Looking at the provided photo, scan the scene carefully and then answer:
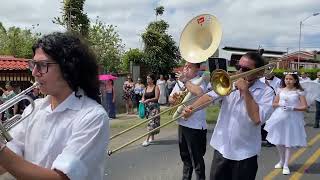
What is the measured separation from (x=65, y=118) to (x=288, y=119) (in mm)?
6740

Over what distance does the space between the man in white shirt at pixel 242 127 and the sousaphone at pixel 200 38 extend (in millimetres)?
1693

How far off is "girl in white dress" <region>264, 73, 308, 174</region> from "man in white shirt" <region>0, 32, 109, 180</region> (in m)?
6.26

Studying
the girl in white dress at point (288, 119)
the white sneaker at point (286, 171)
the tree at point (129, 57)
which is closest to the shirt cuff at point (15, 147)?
the white sneaker at point (286, 171)

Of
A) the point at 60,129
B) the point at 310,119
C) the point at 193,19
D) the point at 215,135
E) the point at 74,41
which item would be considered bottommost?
the point at 310,119

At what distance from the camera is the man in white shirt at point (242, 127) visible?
4.57 m

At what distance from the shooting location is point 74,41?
247 cm

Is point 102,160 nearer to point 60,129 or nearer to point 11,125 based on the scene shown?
point 60,129

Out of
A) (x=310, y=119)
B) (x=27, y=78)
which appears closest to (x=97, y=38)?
(x=27, y=78)

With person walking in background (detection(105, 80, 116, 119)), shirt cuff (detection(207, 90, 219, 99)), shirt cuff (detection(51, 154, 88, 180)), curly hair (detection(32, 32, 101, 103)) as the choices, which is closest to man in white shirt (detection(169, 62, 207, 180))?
shirt cuff (detection(207, 90, 219, 99))

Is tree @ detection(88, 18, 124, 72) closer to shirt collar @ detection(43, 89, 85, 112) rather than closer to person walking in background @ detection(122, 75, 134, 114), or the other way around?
person walking in background @ detection(122, 75, 134, 114)

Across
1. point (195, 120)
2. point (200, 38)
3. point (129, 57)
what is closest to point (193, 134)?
point (195, 120)

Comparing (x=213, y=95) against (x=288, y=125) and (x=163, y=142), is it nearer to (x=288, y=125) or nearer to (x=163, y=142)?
(x=288, y=125)

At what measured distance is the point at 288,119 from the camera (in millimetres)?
8609

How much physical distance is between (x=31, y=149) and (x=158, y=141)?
28.4ft
